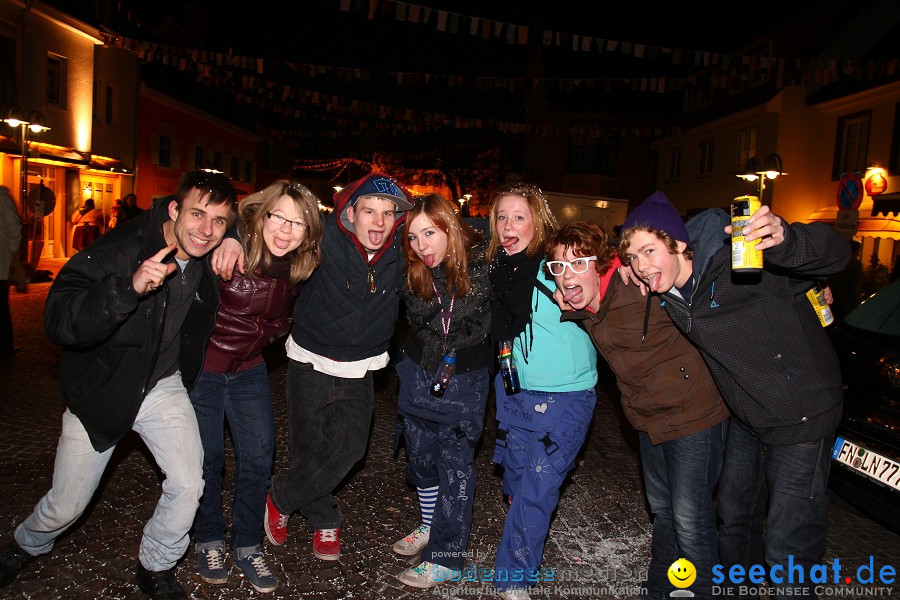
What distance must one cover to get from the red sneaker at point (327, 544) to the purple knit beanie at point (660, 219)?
96.5 inches

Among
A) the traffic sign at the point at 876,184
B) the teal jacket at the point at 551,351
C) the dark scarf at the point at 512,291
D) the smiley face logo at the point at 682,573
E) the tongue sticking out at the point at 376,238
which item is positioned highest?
the traffic sign at the point at 876,184

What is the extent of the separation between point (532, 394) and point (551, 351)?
0.26m

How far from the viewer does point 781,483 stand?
287 centimetres

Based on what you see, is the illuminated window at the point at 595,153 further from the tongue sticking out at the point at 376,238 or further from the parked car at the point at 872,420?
the tongue sticking out at the point at 376,238

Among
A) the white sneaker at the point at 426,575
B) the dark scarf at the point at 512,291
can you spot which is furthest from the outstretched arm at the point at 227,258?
the white sneaker at the point at 426,575

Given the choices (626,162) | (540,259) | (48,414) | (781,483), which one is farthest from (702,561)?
(626,162)

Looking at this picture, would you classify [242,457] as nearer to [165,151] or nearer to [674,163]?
[674,163]

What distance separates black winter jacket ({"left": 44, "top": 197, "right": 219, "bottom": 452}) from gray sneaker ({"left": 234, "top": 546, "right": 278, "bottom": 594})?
3.31ft

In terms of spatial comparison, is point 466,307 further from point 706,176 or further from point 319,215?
point 706,176

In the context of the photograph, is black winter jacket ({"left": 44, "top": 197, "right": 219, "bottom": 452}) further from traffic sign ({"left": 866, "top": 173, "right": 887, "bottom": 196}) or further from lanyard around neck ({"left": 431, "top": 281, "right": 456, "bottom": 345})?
traffic sign ({"left": 866, "top": 173, "right": 887, "bottom": 196})

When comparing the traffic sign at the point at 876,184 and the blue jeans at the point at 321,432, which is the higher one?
the traffic sign at the point at 876,184

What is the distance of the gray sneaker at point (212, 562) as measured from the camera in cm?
335

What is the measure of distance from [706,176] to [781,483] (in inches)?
A: 867

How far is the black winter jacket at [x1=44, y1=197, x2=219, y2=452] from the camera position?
2.62 meters
